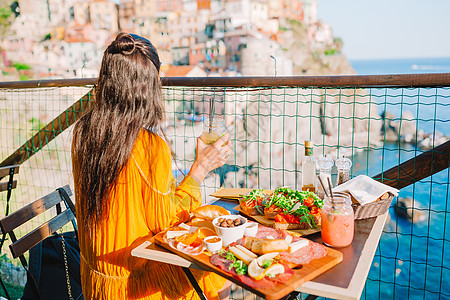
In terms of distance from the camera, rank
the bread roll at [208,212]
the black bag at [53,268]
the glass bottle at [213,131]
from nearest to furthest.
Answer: the bread roll at [208,212]
the glass bottle at [213,131]
the black bag at [53,268]

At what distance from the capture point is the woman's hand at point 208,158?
5.80 feet

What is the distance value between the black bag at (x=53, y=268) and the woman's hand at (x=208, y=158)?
4.24ft

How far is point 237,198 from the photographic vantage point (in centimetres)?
208

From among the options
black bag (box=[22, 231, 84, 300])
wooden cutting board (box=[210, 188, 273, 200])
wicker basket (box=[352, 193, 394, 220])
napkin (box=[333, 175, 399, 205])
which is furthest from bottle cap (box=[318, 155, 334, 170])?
black bag (box=[22, 231, 84, 300])

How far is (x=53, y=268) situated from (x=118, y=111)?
5.33 feet

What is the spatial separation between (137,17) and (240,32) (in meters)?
23.0

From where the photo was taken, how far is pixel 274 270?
1.21 m

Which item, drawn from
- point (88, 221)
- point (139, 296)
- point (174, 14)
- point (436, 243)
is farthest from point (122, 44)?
point (174, 14)

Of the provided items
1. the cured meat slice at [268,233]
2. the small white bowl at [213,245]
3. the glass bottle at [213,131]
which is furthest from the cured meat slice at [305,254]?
the glass bottle at [213,131]

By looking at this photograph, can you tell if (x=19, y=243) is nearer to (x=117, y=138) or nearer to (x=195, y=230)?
(x=117, y=138)

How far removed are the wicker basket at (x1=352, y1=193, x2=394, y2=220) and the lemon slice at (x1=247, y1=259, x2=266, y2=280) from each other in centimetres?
66

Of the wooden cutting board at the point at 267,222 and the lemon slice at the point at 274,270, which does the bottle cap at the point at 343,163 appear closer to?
the wooden cutting board at the point at 267,222

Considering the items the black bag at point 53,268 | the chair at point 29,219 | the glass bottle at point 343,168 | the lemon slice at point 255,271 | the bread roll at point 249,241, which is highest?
the glass bottle at point 343,168

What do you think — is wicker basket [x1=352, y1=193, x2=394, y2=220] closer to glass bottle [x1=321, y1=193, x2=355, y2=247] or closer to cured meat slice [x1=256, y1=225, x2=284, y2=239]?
glass bottle [x1=321, y1=193, x2=355, y2=247]
